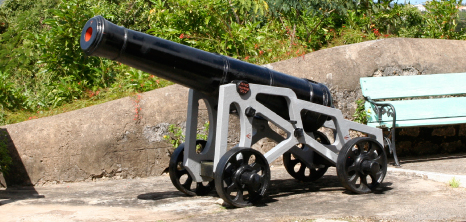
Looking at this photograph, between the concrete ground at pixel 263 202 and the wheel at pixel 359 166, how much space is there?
4.0 inches

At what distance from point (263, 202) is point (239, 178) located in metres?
0.41

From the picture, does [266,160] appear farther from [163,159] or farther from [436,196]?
[163,159]

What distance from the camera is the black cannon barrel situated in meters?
3.31

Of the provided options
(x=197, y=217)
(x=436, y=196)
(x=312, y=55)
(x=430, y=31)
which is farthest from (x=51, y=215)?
(x=430, y=31)

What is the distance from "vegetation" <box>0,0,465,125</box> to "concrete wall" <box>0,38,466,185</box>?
611 millimetres

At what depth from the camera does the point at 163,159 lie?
560cm

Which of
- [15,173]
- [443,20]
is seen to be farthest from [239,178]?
[443,20]

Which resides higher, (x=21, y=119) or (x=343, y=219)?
(x=21, y=119)

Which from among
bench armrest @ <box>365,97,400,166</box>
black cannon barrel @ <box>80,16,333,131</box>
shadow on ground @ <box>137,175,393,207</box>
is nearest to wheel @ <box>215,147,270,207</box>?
shadow on ground @ <box>137,175,393,207</box>

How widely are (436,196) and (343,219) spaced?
117cm

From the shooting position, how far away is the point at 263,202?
3918 mm

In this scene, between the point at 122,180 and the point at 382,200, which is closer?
the point at 382,200

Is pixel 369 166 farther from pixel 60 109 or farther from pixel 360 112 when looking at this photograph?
pixel 60 109

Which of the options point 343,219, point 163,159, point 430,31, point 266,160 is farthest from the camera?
point 430,31
